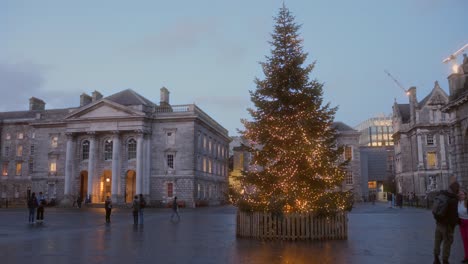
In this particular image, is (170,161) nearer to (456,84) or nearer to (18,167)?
(18,167)

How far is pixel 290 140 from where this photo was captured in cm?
1636

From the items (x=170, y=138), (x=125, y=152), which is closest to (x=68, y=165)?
(x=125, y=152)

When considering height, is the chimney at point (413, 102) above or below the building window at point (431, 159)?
above

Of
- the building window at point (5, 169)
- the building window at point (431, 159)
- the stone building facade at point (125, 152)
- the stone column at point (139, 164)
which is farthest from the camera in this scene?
the building window at point (5, 169)

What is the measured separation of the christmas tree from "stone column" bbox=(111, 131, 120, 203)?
39697 mm

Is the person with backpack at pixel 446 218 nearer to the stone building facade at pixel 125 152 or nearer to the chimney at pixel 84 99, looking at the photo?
the stone building facade at pixel 125 152

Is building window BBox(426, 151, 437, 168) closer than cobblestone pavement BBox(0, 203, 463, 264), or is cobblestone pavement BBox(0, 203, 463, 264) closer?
cobblestone pavement BBox(0, 203, 463, 264)

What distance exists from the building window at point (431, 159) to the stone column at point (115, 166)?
151 ft

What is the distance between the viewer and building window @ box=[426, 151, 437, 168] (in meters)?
64.4

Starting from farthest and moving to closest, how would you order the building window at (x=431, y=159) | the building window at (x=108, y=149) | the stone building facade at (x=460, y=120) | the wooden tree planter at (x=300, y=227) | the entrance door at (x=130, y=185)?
the building window at (x=431, y=159)
the entrance door at (x=130, y=185)
the building window at (x=108, y=149)
the stone building facade at (x=460, y=120)
the wooden tree planter at (x=300, y=227)

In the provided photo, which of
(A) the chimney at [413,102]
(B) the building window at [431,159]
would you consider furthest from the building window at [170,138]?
(B) the building window at [431,159]

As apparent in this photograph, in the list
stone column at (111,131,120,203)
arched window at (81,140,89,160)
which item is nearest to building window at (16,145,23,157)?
arched window at (81,140,89,160)

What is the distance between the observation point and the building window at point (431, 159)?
64375mm

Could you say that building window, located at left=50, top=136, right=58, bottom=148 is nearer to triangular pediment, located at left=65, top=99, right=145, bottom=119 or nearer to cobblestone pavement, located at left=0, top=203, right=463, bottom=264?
triangular pediment, located at left=65, top=99, right=145, bottom=119
